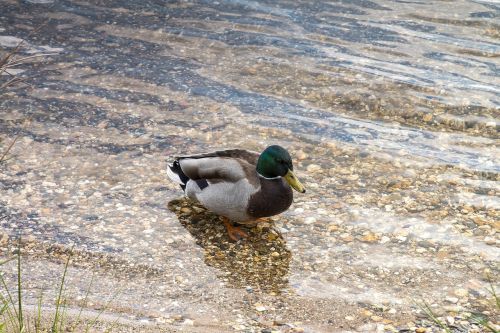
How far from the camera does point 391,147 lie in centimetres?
706

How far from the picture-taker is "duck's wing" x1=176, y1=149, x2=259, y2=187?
5.32m

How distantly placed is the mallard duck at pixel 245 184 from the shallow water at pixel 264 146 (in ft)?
1.01

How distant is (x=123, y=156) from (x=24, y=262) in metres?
1.87

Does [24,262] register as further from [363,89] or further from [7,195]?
[363,89]

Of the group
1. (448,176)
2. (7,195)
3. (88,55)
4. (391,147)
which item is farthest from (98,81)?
(448,176)

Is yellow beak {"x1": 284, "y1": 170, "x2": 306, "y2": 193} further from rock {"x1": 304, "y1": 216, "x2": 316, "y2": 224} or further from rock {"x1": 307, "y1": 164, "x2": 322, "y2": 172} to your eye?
rock {"x1": 307, "y1": 164, "x2": 322, "y2": 172}

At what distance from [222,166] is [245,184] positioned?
0.21 m

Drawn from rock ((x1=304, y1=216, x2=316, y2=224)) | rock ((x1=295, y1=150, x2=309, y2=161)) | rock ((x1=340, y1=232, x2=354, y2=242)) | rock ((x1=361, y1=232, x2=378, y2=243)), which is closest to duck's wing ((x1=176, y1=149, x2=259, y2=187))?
rock ((x1=304, y1=216, x2=316, y2=224))

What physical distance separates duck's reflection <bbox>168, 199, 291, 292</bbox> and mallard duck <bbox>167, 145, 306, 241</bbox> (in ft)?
0.51

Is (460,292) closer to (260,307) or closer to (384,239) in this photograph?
(384,239)

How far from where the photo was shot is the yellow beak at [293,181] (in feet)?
17.6

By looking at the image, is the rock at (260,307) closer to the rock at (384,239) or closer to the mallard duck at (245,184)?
the mallard duck at (245,184)

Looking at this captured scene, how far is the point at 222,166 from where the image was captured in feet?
17.5

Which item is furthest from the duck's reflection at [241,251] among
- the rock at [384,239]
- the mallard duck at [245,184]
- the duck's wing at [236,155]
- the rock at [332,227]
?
the rock at [384,239]
